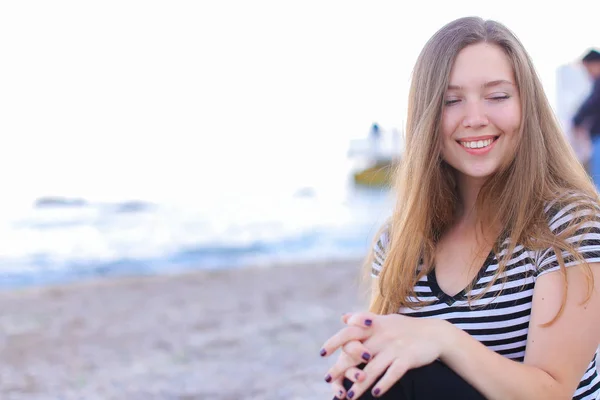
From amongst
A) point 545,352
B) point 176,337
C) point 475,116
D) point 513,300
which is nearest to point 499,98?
point 475,116

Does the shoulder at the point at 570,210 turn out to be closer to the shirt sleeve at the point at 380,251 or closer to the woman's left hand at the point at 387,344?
the woman's left hand at the point at 387,344

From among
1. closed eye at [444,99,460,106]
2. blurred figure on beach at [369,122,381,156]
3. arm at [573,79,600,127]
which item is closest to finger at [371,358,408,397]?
closed eye at [444,99,460,106]

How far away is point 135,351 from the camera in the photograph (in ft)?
14.5

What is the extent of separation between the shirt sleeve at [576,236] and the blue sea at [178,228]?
0.63 meters

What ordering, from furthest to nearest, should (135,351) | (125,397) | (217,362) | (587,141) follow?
1. (587,141)
2. (135,351)
3. (217,362)
4. (125,397)

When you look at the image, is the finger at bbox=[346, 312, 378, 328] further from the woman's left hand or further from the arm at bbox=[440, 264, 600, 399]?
the arm at bbox=[440, 264, 600, 399]

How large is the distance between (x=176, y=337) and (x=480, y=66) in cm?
370

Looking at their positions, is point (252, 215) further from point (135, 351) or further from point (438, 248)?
point (438, 248)

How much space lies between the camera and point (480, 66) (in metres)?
1.59

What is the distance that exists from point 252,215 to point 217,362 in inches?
650

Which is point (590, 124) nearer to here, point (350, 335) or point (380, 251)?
point (380, 251)

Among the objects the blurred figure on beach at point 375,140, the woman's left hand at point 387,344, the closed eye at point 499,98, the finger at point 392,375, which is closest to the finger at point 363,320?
the woman's left hand at point 387,344

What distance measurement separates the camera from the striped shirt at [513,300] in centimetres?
142

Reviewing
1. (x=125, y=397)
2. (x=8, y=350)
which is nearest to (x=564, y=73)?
(x=125, y=397)
